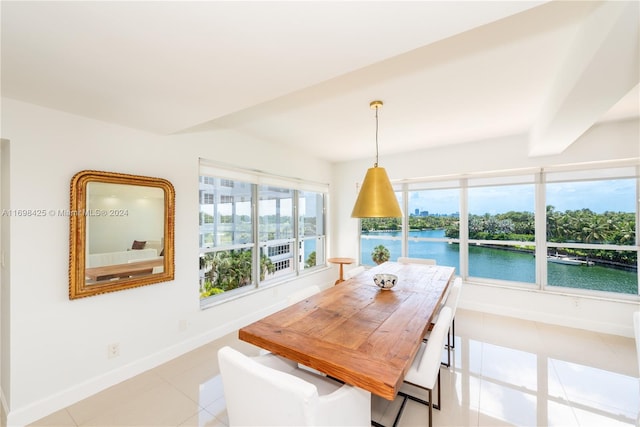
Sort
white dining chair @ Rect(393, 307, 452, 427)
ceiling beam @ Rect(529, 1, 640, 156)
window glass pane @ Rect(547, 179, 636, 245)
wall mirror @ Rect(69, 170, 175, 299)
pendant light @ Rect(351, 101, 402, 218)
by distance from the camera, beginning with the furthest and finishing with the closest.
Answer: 1. window glass pane @ Rect(547, 179, 636, 245)
2. pendant light @ Rect(351, 101, 402, 218)
3. wall mirror @ Rect(69, 170, 175, 299)
4. white dining chair @ Rect(393, 307, 452, 427)
5. ceiling beam @ Rect(529, 1, 640, 156)

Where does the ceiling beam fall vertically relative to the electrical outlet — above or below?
above

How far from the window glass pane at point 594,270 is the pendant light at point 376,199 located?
9.48ft

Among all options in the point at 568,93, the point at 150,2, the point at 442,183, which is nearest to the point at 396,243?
the point at 442,183

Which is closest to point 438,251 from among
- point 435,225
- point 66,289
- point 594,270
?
point 435,225

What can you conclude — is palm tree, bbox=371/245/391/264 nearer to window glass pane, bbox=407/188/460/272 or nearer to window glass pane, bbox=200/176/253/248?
window glass pane, bbox=407/188/460/272

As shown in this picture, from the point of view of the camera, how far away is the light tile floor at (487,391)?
187cm

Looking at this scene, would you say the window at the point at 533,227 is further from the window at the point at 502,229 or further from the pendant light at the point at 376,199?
the pendant light at the point at 376,199

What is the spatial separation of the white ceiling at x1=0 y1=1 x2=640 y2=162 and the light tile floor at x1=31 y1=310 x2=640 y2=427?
88.7 inches

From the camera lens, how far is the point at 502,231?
157 inches

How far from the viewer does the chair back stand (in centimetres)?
102

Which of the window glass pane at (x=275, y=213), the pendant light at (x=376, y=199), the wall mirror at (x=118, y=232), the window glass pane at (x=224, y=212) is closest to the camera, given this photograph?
the wall mirror at (x=118, y=232)

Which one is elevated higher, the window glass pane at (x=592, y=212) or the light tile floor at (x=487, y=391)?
the window glass pane at (x=592, y=212)

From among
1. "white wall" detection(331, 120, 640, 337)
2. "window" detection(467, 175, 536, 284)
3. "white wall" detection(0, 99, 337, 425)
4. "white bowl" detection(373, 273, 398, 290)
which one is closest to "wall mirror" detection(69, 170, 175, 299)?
"white wall" detection(0, 99, 337, 425)

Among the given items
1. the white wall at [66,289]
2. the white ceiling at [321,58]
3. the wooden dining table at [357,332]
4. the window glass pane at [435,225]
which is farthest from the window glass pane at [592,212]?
the white wall at [66,289]
